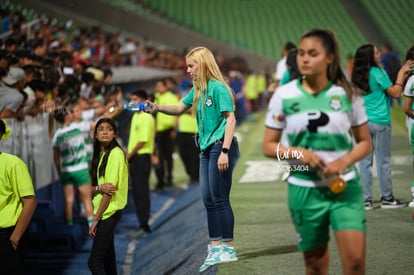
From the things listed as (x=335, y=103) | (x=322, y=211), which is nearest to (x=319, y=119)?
(x=335, y=103)

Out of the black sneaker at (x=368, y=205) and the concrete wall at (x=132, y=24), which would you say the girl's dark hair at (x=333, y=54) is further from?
the concrete wall at (x=132, y=24)

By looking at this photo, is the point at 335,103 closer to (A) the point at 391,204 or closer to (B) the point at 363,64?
(B) the point at 363,64

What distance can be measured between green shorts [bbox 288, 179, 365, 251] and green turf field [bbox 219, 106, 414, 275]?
6.53 ft

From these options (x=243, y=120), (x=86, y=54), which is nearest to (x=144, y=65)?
(x=243, y=120)

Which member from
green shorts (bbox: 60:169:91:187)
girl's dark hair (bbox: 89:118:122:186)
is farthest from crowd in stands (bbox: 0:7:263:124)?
girl's dark hair (bbox: 89:118:122:186)

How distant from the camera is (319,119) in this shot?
502 centimetres

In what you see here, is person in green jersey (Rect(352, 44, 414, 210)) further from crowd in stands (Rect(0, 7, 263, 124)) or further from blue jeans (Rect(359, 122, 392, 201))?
crowd in stands (Rect(0, 7, 263, 124))

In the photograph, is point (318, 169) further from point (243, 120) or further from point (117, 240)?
point (243, 120)

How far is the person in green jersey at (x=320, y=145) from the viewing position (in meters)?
4.96

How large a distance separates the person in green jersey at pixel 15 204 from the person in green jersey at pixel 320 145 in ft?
7.14

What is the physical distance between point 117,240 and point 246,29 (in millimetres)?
30805

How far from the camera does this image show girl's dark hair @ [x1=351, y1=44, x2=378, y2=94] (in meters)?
9.07

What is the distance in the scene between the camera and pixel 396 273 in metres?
6.94

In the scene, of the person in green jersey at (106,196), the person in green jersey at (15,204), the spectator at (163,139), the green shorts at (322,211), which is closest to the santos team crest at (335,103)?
the green shorts at (322,211)
